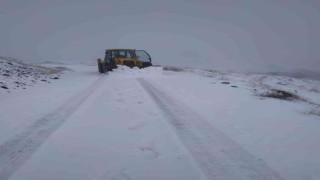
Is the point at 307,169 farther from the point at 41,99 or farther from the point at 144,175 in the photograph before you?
the point at 41,99

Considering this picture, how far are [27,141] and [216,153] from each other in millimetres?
3333

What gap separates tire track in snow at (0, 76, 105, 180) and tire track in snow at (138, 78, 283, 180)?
2.55 metres

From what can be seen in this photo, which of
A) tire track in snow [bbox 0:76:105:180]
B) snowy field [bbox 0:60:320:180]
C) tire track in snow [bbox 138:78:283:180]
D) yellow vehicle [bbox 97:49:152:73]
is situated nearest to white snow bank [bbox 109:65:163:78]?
yellow vehicle [bbox 97:49:152:73]

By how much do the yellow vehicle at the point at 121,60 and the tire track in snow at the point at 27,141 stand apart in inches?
720

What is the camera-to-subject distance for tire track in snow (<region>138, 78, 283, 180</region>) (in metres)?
4.30

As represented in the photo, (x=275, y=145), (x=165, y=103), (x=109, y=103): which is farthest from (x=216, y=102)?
(x=275, y=145)

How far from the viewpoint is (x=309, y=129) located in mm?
7008

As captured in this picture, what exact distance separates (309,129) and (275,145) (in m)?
1.79

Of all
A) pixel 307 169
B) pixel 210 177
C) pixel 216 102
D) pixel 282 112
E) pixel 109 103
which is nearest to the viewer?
pixel 210 177

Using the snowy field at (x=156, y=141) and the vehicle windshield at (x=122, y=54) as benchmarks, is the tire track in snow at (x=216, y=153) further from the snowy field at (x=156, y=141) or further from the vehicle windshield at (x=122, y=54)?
the vehicle windshield at (x=122, y=54)

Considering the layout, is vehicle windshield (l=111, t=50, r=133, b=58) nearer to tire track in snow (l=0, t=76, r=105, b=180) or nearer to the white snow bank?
the white snow bank

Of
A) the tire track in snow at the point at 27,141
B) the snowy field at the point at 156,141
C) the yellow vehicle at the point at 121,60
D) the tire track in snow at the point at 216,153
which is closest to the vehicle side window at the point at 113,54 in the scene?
the yellow vehicle at the point at 121,60

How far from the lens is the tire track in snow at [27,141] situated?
4.56m

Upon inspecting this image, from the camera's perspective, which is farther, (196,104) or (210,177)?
(196,104)
